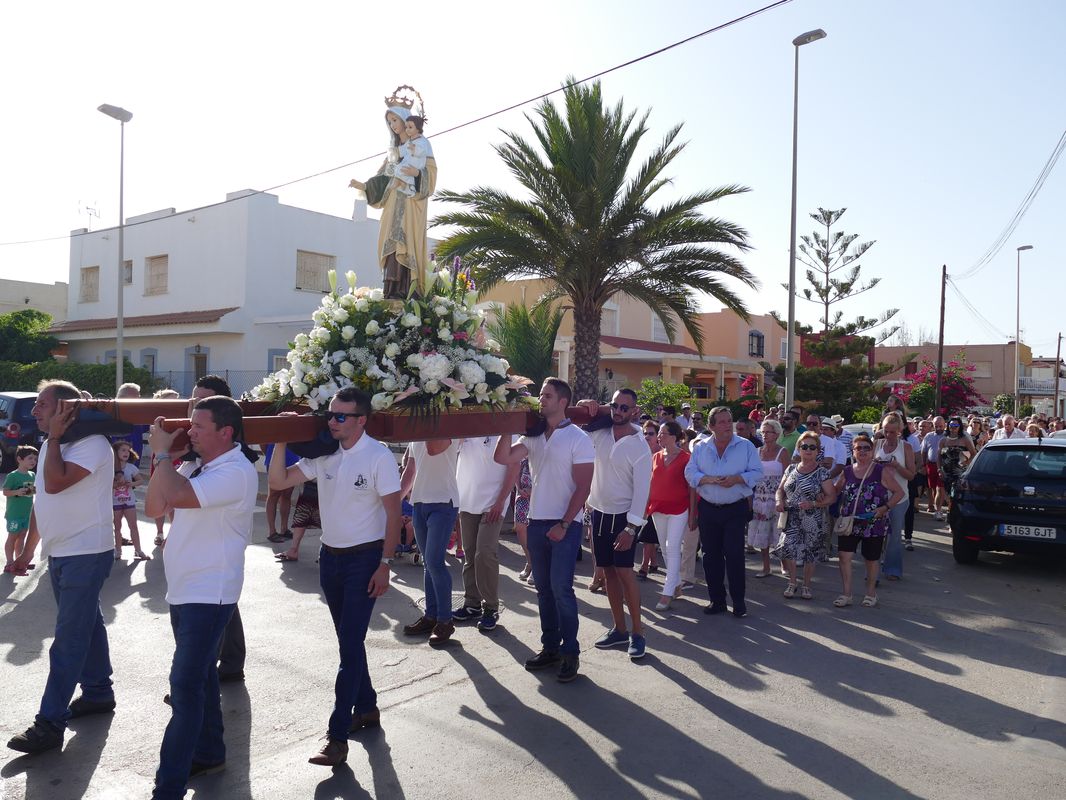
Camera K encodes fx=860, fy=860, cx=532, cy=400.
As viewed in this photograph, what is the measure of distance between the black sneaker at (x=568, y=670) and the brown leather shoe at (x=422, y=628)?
131 cm

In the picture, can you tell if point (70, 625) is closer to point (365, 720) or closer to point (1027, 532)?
point (365, 720)

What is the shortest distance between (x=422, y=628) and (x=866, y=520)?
434 cm

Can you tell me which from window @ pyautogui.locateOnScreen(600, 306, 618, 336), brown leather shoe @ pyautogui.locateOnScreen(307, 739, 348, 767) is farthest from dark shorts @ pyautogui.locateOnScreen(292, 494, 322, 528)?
window @ pyautogui.locateOnScreen(600, 306, 618, 336)

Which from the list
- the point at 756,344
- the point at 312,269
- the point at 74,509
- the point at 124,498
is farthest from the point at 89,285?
the point at 74,509

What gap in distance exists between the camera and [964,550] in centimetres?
1012

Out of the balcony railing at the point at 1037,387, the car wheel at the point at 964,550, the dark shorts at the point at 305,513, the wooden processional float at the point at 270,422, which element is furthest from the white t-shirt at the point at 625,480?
the balcony railing at the point at 1037,387

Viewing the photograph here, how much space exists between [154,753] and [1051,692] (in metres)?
5.61

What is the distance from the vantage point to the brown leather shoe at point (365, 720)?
479 cm

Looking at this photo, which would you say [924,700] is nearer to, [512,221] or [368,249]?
[512,221]

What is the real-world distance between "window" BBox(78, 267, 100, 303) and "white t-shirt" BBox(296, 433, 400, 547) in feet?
103

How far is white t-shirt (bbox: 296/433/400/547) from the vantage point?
4629 millimetres

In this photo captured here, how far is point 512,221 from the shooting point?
1566cm

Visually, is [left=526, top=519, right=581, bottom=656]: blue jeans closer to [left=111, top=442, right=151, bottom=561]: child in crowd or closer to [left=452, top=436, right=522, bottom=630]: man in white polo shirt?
[left=452, top=436, right=522, bottom=630]: man in white polo shirt

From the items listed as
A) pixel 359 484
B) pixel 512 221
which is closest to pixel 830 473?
pixel 359 484
